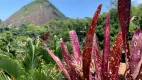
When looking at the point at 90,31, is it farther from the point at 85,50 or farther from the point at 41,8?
the point at 41,8

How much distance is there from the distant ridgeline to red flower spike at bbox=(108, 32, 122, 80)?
118 metres

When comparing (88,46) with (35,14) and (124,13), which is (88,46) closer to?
(124,13)

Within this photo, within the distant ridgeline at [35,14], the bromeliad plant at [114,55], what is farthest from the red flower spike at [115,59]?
the distant ridgeline at [35,14]

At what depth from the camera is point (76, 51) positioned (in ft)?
4.38

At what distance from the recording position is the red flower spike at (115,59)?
3.62 ft

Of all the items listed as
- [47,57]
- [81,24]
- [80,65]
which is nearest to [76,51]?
[80,65]

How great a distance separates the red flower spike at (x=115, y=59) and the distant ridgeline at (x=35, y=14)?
118 meters

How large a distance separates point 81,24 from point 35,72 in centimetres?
6082

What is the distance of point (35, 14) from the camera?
12762cm

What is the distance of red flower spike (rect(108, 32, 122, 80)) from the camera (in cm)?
110

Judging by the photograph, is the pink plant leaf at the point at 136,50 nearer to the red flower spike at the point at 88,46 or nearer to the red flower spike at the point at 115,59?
the red flower spike at the point at 115,59

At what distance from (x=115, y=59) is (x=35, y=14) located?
419 feet

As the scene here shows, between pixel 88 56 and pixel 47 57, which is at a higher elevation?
pixel 88 56

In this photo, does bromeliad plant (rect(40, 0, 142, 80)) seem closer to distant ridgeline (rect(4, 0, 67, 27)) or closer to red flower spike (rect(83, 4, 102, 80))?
red flower spike (rect(83, 4, 102, 80))
